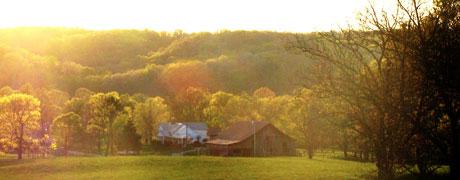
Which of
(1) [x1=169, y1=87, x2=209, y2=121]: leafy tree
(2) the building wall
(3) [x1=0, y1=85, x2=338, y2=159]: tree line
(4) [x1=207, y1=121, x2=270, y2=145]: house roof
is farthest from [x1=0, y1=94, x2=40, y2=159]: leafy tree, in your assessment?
(1) [x1=169, y1=87, x2=209, y2=121]: leafy tree

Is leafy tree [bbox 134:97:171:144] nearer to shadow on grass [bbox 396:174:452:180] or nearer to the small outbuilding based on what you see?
the small outbuilding

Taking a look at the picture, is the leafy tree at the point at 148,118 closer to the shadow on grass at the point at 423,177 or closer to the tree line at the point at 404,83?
the shadow on grass at the point at 423,177

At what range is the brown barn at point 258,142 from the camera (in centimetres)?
8812

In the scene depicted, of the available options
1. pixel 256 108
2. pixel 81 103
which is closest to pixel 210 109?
pixel 256 108

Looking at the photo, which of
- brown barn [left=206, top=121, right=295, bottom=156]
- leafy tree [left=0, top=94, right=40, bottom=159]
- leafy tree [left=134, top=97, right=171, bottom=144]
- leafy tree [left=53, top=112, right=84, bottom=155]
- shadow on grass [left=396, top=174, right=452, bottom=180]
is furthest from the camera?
leafy tree [left=134, top=97, right=171, bottom=144]

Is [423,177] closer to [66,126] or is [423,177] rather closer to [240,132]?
[240,132]

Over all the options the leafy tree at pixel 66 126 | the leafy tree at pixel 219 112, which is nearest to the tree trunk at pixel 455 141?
the leafy tree at pixel 66 126

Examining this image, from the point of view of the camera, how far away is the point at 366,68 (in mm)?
26859

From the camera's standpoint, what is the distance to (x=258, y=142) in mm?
88812

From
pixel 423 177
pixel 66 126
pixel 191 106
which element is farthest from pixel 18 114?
pixel 191 106

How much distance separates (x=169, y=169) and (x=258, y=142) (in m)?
36.9

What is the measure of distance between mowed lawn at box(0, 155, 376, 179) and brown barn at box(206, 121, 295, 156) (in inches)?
1054

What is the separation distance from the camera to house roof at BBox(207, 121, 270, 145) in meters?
88.0

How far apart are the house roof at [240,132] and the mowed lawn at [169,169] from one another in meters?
26.5
